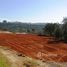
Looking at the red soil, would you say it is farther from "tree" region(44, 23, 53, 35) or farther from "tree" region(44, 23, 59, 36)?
"tree" region(44, 23, 53, 35)

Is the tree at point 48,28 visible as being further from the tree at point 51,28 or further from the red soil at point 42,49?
the red soil at point 42,49

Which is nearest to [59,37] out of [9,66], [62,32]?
[62,32]

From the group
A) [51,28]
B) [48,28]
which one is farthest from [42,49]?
[48,28]

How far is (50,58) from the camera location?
2214cm

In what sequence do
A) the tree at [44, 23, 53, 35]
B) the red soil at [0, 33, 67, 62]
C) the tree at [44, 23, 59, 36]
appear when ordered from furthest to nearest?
1. the tree at [44, 23, 53, 35]
2. the tree at [44, 23, 59, 36]
3. the red soil at [0, 33, 67, 62]

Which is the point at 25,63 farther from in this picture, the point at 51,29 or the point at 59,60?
the point at 51,29

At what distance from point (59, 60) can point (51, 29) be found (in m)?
36.8

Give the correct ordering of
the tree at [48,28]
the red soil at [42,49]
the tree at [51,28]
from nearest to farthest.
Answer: the red soil at [42,49] → the tree at [51,28] → the tree at [48,28]

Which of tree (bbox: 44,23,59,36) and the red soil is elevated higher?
tree (bbox: 44,23,59,36)

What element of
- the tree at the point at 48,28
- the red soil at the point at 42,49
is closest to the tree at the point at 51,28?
the tree at the point at 48,28

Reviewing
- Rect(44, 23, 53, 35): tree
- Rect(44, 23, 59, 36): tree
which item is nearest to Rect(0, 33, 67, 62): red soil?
Rect(44, 23, 59, 36): tree

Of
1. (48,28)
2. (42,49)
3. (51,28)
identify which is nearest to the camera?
(42,49)

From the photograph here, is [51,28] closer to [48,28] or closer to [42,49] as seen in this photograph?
[48,28]

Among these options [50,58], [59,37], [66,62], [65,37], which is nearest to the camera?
[66,62]
